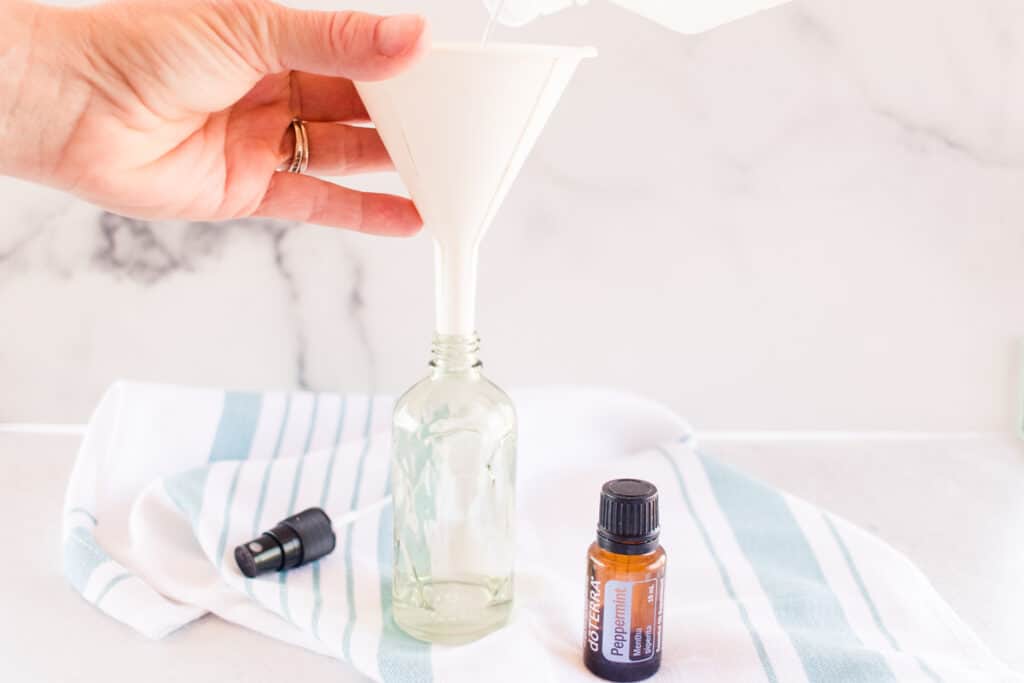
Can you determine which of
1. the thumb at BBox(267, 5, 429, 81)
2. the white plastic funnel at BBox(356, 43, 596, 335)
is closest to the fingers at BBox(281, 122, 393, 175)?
the white plastic funnel at BBox(356, 43, 596, 335)

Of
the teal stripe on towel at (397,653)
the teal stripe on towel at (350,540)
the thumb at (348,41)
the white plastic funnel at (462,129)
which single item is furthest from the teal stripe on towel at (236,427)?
the thumb at (348,41)

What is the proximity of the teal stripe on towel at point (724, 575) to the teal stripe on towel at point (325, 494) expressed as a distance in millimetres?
311

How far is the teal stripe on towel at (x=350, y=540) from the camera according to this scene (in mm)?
847

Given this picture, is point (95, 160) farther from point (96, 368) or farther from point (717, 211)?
point (717, 211)

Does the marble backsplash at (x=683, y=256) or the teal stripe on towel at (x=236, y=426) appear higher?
the marble backsplash at (x=683, y=256)

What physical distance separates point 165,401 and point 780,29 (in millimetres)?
715

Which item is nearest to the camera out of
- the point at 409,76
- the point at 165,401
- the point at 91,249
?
the point at 409,76

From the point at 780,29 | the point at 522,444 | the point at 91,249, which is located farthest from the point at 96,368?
the point at 780,29

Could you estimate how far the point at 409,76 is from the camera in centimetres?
75

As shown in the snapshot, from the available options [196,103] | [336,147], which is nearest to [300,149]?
[336,147]

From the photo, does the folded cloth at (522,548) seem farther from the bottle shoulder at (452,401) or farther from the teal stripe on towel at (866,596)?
the bottle shoulder at (452,401)

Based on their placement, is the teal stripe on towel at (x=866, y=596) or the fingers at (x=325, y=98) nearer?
the teal stripe on towel at (x=866, y=596)

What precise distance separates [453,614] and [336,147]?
39 cm

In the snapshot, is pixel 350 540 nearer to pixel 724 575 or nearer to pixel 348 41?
pixel 724 575
